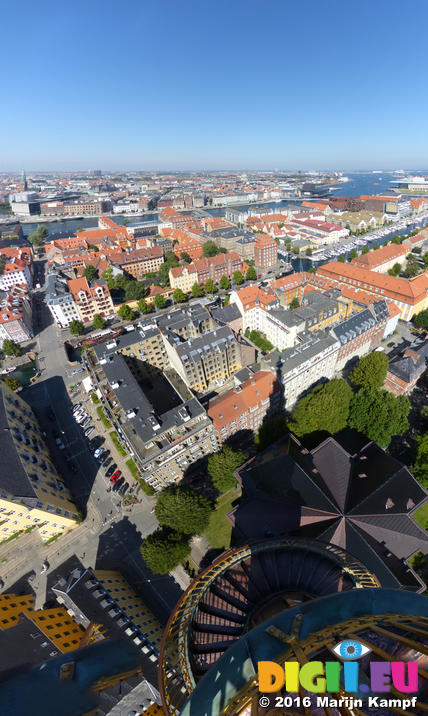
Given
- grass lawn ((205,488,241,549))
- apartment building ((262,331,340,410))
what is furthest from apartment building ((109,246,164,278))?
grass lawn ((205,488,241,549))

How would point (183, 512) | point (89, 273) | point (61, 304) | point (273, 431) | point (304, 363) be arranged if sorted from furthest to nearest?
1. point (89, 273)
2. point (61, 304)
3. point (304, 363)
4. point (273, 431)
5. point (183, 512)

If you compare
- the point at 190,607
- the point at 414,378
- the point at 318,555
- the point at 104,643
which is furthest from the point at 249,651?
the point at 414,378

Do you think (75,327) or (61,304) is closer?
(75,327)

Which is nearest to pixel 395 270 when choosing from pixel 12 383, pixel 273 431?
pixel 273 431

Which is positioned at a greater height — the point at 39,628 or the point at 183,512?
the point at 183,512

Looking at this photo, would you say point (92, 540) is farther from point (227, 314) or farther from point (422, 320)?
point (422, 320)

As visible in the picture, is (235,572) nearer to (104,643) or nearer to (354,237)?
(104,643)

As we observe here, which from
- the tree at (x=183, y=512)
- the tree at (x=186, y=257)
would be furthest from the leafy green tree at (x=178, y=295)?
the tree at (x=183, y=512)

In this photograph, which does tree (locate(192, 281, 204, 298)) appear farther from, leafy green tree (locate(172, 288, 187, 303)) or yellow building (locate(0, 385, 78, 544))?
yellow building (locate(0, 385, 78, 544))
